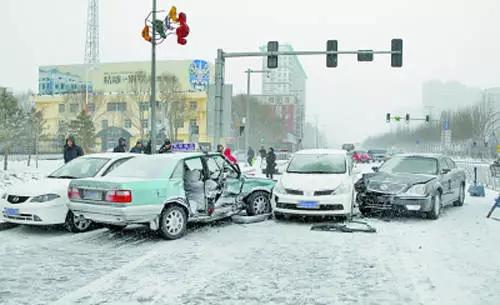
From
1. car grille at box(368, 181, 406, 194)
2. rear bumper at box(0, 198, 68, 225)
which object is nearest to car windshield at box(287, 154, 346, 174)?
car grille at box(368, 181, 406, 194)

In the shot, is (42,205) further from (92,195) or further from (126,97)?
(126,97)

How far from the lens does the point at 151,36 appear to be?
53.2 feet

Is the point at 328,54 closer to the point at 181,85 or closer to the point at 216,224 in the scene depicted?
the point at 216,224

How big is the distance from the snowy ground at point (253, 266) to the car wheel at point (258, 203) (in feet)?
3.73

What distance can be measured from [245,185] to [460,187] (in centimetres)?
654

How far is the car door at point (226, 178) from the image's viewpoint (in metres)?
10.4

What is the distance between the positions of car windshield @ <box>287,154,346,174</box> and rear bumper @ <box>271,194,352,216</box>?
1039 millimetres

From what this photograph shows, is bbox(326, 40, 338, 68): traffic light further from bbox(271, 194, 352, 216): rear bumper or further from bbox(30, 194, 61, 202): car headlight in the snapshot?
bbox(30, 194, 61, 202): car headlight

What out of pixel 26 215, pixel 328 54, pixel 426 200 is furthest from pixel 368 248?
pixel 328 54

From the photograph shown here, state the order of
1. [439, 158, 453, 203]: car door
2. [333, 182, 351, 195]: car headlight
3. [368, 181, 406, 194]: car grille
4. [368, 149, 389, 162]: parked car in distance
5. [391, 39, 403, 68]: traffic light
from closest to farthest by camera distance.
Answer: [333, 182, 351, 195]: car headlight → [368, 181, 406, 194]: car grille → [439, 158, 453, 203]: car door → [391, 39, 403, 68]: traffic light → [368, 149, 389, 162]: parked car in distance

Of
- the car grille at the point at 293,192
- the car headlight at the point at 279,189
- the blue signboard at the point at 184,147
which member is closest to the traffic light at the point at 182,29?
the blue signboard at the point at 184,147

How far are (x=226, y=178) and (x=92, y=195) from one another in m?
3.02

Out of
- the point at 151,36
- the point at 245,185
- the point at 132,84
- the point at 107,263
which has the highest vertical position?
the point at 132,84

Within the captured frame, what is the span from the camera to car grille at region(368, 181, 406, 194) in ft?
37.4
